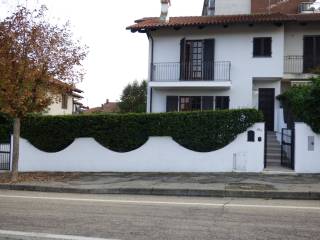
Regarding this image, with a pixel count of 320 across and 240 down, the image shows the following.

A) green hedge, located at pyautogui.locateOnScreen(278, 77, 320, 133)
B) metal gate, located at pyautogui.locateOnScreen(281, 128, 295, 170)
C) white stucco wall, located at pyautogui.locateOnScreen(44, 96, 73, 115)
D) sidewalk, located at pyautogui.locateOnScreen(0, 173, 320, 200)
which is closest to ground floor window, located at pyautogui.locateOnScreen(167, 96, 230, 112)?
metal gate, located at pyautogui.locateOnScreen(281, 128, 295, 170)

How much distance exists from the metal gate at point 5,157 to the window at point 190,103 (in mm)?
9362

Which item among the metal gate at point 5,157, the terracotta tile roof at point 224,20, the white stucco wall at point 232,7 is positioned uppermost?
Result: the white stucco wall at point 232,7

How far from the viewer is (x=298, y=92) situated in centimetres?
1805

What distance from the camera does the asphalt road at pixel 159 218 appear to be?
25.5 feet

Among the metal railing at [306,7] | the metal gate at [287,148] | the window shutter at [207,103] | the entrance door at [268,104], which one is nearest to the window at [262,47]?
the entrance door at [268,104]

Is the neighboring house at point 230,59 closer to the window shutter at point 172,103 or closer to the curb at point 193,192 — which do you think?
the window shutter at point 172,103

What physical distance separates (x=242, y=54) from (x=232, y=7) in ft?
19.0

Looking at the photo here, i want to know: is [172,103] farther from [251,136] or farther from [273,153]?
[251,136]

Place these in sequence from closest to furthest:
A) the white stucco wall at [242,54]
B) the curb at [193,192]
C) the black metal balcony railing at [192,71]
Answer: the curb at [193,192] → the white stucco wall at [242,54] → the black metal balcony railing at [192,71]

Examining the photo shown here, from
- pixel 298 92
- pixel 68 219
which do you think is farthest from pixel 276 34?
pixel 68 219

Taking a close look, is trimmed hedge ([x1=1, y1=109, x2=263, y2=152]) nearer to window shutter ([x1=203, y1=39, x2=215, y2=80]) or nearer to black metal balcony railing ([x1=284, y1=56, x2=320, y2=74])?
window shutter ([x1=203, y1=39, x2=215, y2=80])

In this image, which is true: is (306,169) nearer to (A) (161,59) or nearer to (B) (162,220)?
(B) (162,220)

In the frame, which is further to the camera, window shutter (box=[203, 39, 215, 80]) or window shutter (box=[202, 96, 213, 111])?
window shutter (box=[202, 96, 213, 111])

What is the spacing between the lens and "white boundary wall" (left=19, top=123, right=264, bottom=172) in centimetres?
1739
